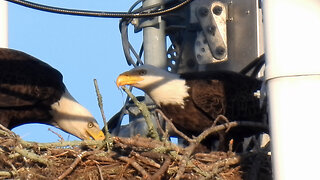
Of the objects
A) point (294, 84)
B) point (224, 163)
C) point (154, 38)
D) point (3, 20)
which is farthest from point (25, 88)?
point (294, 84)

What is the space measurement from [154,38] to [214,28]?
1.30 feet

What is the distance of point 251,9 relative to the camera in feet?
16.3

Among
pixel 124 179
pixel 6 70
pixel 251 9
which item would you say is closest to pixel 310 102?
pixel 124 179

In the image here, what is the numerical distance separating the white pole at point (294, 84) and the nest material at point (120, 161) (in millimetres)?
787

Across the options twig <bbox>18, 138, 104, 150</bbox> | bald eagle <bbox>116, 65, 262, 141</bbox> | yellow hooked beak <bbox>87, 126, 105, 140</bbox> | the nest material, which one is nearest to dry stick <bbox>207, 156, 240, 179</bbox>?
the nest material

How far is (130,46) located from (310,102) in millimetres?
2831

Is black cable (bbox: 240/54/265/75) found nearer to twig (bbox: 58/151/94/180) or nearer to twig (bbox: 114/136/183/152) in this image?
twig (bbox: 114/136/183/152)

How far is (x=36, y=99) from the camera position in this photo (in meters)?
5.88

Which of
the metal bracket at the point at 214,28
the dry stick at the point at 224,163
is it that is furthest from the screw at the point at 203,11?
the dry stick at the point at 224,163

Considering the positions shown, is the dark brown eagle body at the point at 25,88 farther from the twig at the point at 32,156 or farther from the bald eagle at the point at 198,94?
the twig at the point at 32,156

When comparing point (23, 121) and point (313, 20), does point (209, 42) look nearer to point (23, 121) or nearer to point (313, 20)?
point (23, 121)

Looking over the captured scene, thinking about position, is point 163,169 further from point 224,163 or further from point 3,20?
point 3,20

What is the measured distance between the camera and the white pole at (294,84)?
2.75m

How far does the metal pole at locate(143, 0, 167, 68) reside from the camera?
508cm
